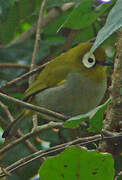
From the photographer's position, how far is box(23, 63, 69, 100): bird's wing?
131 inches

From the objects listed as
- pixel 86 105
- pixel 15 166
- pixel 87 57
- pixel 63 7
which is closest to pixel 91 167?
pixel 15 166

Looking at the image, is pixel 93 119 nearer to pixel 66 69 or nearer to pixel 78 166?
pixel 78 166

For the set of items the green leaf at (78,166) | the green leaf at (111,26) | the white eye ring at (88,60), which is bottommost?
the green leaf at (78,166)

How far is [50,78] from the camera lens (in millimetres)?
3424

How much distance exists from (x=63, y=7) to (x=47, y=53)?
0.44 meters

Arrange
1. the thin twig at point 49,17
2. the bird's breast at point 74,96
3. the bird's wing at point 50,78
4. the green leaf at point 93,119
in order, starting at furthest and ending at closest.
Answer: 1. the thin twig at point 49,17
2. the bird's wing at point 50,78
3. the bird's breast at point 74,96
4. the green leaf at point 93,119

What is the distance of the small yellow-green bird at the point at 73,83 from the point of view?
319 centimetres

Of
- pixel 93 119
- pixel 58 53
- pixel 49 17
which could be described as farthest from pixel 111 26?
pixel 58 53

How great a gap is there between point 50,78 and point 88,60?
382mm

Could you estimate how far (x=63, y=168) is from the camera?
1432 millimetres

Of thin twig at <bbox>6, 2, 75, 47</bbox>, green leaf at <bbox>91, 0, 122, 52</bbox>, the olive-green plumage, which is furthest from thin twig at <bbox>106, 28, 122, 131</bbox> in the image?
thin twig at <bbox>6, 2, 75, 47</bbox>

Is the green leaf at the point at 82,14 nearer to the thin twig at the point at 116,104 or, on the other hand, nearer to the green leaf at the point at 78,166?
the thin twig at the point at 116,104

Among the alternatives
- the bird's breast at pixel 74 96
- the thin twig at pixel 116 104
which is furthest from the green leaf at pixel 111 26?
the bird's breast at pixel 74 96

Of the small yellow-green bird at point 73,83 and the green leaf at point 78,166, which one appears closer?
the green leaf at point 78,166
